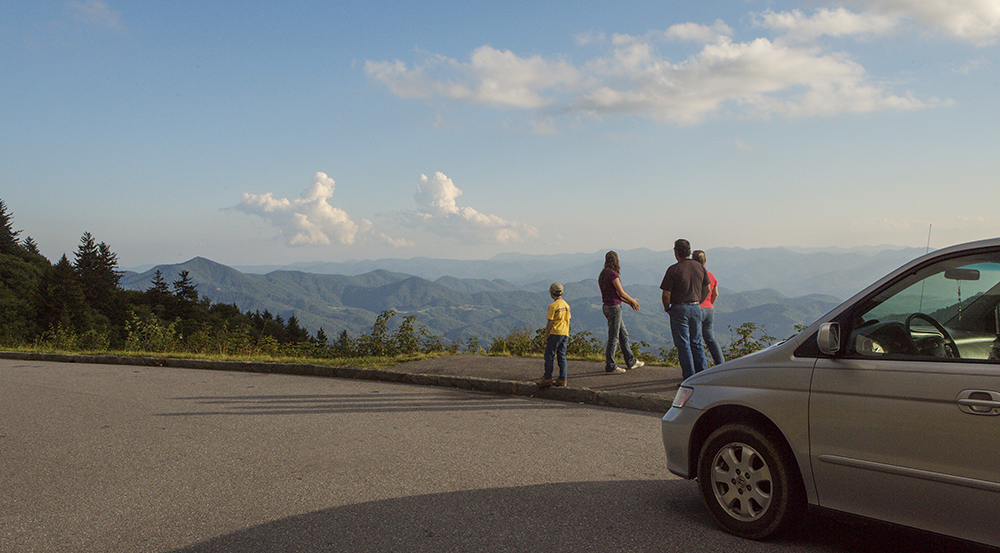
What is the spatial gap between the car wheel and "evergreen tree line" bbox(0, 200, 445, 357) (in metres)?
10.4

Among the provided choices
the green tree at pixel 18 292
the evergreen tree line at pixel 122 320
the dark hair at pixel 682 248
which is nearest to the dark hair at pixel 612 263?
the dark hair at pixel 682 248

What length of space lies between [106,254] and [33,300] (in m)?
41.2

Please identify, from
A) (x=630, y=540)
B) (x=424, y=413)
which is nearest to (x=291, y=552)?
(x=630, y=540)

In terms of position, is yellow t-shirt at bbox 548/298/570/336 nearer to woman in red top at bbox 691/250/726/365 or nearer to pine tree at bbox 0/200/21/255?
woman in red top at bbox 691/250/726/365

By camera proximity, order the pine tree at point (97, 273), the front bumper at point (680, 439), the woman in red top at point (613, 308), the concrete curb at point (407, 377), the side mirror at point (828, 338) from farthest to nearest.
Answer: the pine tree at point (97, 273) < the woman in red top at point (613, 308) < the concrete curb at point (407, 377) < the front bumper at point (680, 439) < the side mirror at point (828, 338)

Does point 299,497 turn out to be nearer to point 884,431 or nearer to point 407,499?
point 407,499

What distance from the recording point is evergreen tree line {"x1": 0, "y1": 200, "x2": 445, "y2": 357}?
14.7 m

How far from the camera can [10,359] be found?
1591 cm

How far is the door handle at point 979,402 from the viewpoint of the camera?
2852 millimetres

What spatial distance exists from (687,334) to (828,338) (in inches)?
213

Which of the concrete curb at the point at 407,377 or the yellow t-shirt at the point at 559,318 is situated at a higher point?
the yellow t-shirt at the point at 559,318

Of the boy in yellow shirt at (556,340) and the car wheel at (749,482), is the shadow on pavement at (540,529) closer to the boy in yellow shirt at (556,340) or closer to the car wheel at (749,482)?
the car wheel at (749,482)

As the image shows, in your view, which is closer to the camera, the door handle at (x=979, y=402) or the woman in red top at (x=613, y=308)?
the door handle at (x=979, y=402)

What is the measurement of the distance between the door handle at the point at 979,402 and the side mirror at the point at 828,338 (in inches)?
23.0
